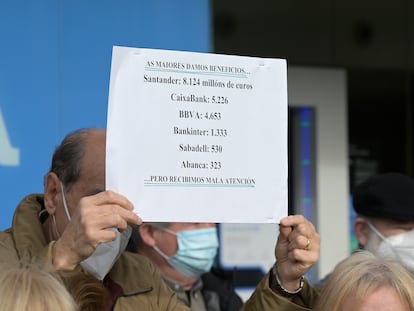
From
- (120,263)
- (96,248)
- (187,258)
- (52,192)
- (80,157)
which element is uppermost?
(80,157)

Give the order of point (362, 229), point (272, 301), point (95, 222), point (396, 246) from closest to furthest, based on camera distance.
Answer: point (95, 222)
point (272, 301)
point (396, 246)
point (362, 229)

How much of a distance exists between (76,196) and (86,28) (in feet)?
5.17

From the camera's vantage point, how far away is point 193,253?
12.2 ft

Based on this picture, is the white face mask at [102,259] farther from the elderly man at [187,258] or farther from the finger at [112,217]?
the elderly man at [187,258]

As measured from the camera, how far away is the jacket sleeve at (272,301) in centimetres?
251

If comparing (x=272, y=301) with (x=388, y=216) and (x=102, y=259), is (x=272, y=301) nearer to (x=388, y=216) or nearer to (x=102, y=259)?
(x=102, y=259)

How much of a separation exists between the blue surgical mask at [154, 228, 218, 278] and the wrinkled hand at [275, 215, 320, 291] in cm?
121

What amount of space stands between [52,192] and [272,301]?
2.49ft

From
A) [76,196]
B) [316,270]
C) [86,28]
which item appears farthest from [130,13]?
[316,270]

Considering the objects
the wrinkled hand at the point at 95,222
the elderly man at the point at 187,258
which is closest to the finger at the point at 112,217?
the wrinkled hand at the point at 95,222

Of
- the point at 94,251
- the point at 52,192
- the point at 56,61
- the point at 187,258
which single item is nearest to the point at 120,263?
the point at 52,192

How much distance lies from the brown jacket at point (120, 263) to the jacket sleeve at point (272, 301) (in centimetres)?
27

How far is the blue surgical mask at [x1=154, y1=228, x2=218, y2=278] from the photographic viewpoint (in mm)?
3699

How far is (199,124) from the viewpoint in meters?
2.24
